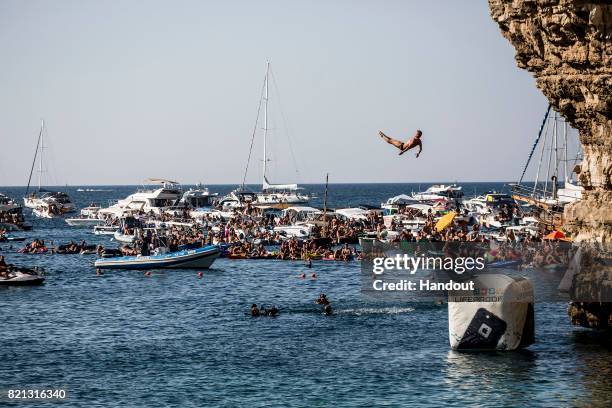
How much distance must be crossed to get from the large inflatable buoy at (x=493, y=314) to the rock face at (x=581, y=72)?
112 inches

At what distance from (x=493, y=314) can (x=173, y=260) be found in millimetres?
37053

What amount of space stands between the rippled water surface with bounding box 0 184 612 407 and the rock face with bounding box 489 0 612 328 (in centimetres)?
499

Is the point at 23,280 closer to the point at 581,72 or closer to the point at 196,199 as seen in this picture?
the point at 581,72

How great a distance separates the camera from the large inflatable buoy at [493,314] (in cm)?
3072

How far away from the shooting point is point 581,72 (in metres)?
30.8

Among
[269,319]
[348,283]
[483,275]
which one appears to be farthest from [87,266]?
[483,275]

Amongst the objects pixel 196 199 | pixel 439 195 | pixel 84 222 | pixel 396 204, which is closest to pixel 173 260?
pixel 396 204

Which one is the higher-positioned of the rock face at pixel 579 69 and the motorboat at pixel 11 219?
the rock face at pixel 579 69

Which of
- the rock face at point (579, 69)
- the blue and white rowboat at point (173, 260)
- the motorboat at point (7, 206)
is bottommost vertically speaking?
the blue and white rowboat at point (173, 260)

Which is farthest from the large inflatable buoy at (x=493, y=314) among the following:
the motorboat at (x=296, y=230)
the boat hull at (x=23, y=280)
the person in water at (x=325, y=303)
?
the motorboat at (x=296, y=230)

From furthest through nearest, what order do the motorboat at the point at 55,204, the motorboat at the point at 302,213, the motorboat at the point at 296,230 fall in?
the motorboat at the point at 55,204 < the motorboat at the point at 302,213 < the motorboat at the point at 296,230

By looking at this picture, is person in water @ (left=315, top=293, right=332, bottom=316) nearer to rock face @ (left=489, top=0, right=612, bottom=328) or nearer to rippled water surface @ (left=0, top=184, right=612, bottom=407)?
rippled water surface @ (left=0, top=184, right=612, bottom=407)

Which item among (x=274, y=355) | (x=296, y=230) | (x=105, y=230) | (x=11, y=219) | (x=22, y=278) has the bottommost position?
(x=274, y=355)

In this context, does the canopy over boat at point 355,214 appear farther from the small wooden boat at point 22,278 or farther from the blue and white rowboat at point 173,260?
the small wooden boat at point 22,278
